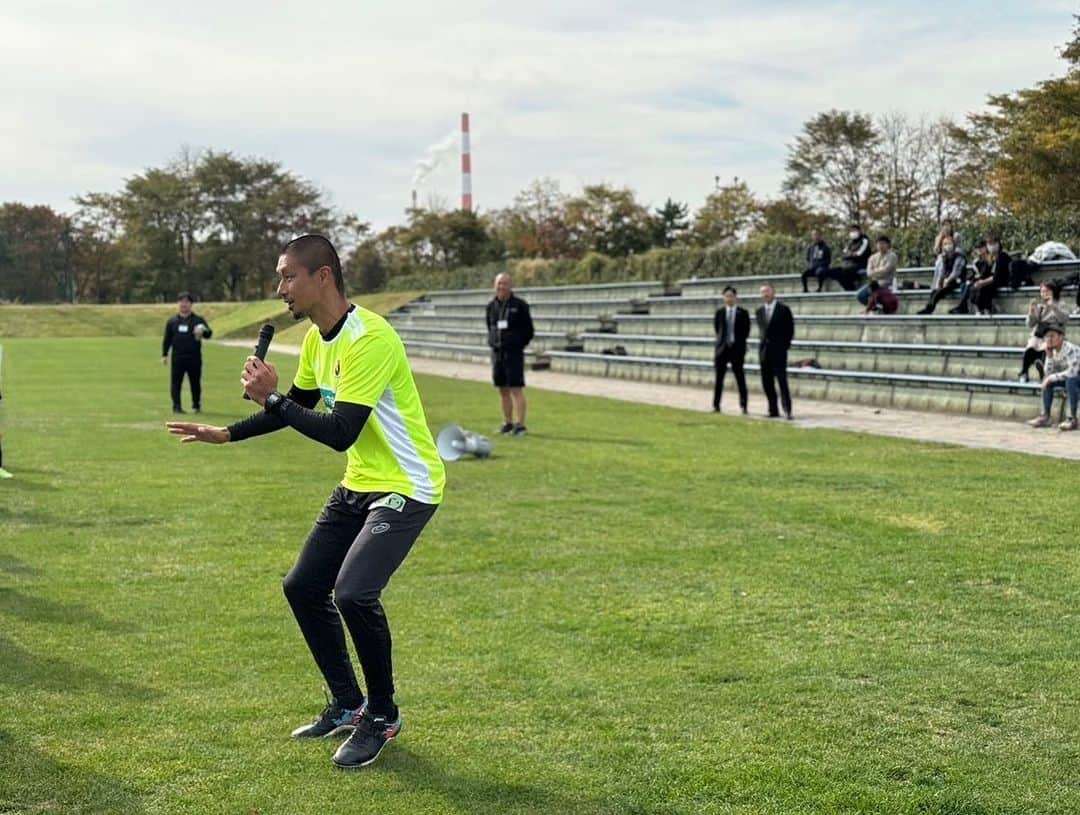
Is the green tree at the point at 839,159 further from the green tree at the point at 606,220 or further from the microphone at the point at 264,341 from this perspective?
the microphone at the point at 264,341

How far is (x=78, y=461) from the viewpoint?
44.2 feet

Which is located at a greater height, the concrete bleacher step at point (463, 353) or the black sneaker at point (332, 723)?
the black sneaker at point (332, 723)

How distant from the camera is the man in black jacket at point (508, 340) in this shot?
1545 centimetres

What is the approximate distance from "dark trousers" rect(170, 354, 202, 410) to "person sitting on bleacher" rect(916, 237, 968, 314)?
1327cm

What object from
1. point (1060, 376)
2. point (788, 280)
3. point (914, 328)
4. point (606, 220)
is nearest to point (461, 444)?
point (1060, 376)

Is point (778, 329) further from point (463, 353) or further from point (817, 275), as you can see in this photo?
point (463, 353)

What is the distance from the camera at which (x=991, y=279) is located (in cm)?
1958

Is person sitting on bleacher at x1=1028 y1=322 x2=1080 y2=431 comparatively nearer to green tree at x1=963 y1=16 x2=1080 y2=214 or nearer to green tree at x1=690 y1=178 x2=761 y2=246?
green tree at x1=963 y1=16 x2=1080 y2=214

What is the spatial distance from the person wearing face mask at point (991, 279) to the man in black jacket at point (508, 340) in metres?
8.84

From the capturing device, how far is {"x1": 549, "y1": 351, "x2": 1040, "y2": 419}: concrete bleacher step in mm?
17266

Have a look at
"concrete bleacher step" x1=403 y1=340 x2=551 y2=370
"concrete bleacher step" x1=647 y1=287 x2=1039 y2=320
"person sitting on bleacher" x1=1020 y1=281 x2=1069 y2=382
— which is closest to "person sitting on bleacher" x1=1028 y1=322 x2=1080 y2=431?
"person sitting on bleacher" x1=1020 y1=281 x2=1069 y2=382

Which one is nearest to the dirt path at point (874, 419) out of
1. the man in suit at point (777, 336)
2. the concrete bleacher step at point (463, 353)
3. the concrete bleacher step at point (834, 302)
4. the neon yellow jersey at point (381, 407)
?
the man in suit at point (777, 336)

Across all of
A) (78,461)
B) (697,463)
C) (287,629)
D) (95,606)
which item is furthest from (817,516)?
(78,461)

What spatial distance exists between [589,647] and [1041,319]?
12.8 m
